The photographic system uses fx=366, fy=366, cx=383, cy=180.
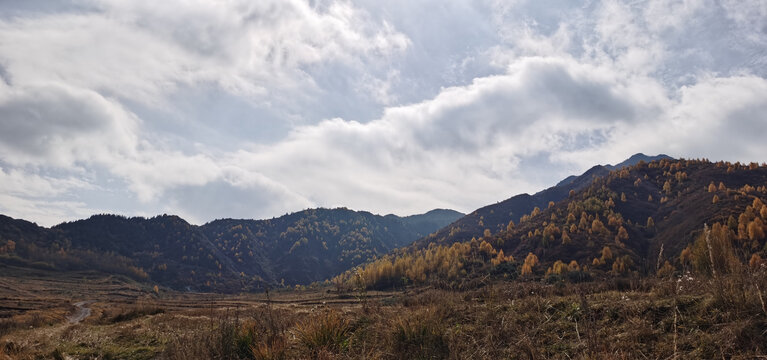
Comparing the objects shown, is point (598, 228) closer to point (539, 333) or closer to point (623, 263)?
point (623, 263)

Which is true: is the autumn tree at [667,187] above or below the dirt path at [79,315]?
above

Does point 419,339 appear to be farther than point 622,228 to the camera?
No

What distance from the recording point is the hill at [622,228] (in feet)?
345

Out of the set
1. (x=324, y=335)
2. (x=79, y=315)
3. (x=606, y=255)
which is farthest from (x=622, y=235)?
(x=79, y=315)

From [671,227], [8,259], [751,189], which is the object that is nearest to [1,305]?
[8,259]

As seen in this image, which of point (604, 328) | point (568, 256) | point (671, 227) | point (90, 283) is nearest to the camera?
point (604, 328)

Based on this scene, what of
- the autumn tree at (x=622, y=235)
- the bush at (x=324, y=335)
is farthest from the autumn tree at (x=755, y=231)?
the bush at (x=324, y=335)

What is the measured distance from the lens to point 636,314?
693cm

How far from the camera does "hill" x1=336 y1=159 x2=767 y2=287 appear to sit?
105 meters

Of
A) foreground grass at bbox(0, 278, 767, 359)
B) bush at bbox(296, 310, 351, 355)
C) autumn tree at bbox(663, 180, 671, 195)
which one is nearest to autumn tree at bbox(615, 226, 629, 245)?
autumn tree at bbox(663, 180, 671, 195)

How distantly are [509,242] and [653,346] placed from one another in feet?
521

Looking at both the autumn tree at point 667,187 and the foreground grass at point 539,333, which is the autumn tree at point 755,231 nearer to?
the autumn tree at point 667,187

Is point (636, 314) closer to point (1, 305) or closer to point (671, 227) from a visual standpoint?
point (1, 305)

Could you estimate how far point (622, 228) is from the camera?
136500 mm
